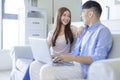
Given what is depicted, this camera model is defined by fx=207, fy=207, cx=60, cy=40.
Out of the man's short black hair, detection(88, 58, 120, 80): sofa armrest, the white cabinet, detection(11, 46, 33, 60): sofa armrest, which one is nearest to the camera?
detection(88, 58, 120, 80): sofa armrest

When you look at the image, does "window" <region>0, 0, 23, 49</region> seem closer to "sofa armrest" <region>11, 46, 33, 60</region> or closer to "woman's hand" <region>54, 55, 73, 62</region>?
"sofa armrest" <region>11, 46, 33, 60</region>

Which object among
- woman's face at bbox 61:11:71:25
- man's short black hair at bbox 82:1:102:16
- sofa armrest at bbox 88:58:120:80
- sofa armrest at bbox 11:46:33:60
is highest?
man's short black hair at bbox 82:1:102:16

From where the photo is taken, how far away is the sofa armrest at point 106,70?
118 centimetres

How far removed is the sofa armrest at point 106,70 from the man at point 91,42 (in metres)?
0.31

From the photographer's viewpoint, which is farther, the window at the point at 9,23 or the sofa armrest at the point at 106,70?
the window at the point at 9,23

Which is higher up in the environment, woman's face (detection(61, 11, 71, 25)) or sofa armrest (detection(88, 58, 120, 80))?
woman's face (detection(61, 11, 71, 25))

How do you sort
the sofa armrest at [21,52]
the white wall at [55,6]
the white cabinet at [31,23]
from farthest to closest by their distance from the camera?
1. the white wall at [55,6]
2. the white cabinet at [31,23]
3. the sofa armrest at [21,52]

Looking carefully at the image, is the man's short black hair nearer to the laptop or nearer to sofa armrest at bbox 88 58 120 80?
the laptop

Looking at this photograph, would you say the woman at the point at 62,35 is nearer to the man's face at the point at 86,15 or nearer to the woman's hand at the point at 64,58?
the man's face at the point at 86,15

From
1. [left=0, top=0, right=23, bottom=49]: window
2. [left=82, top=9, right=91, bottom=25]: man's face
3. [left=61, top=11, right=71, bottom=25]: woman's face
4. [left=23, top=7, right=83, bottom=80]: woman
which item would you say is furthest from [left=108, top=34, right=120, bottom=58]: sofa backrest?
[left=0, top=0, right=23, bottom=49]: window

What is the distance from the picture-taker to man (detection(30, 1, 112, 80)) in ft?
5.18

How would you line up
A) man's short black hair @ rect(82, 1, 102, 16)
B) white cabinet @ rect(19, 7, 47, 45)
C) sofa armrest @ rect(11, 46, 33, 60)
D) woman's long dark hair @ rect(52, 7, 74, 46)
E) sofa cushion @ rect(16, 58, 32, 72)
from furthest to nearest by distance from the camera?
white cabinet @ rect(19, 7, 47, 45), sofa armrest @ rect(11, 46, 33, 60), sofa cushion @ rect(16, 58, 32, 72), woman's long dark hair @ rect(52, 7, 74, 46), man's short black hair @ rect(82, 1, 102, 16)

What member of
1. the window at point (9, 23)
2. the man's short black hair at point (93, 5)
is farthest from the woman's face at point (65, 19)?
the window at point (9, 23)

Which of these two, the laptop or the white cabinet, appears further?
the white cabinet
